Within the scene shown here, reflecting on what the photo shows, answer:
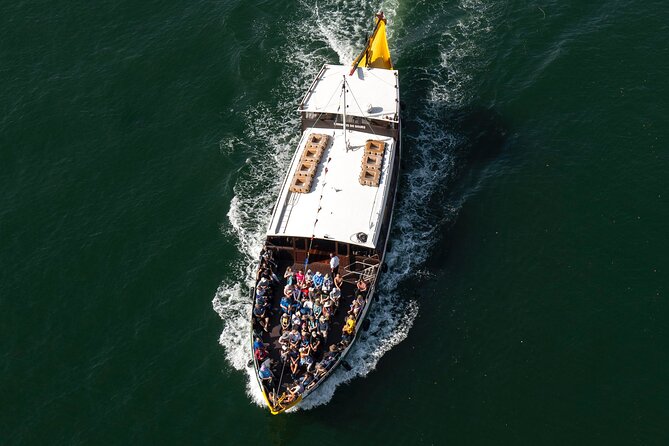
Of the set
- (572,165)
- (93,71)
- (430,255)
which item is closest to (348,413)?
(430,255)

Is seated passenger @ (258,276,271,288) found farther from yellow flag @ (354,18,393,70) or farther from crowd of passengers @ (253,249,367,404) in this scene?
yellow flag @ (354,18,393,70)

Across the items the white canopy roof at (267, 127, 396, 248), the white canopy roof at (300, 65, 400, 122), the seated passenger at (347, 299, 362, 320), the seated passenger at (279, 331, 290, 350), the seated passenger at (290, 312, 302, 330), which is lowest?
the seated passenger at (279, 331, 290, 350)

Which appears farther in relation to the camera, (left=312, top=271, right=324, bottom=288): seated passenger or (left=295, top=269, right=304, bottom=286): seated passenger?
(left=295, top=269, right=304, bottom=286): seated passenger

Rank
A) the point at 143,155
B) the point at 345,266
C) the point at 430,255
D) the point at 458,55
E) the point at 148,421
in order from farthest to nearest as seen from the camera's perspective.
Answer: the point at 458,55
the point at 143,155
the point at 430,255
the point at 345,266
the point at 148,421

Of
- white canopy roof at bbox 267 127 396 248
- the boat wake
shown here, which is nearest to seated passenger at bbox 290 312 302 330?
the boat wake

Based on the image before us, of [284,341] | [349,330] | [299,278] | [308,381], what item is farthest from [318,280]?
[308,381]

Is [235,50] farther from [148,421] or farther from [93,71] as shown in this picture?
[148,421]

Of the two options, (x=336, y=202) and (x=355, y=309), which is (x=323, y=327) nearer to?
(x=355, y=309)
